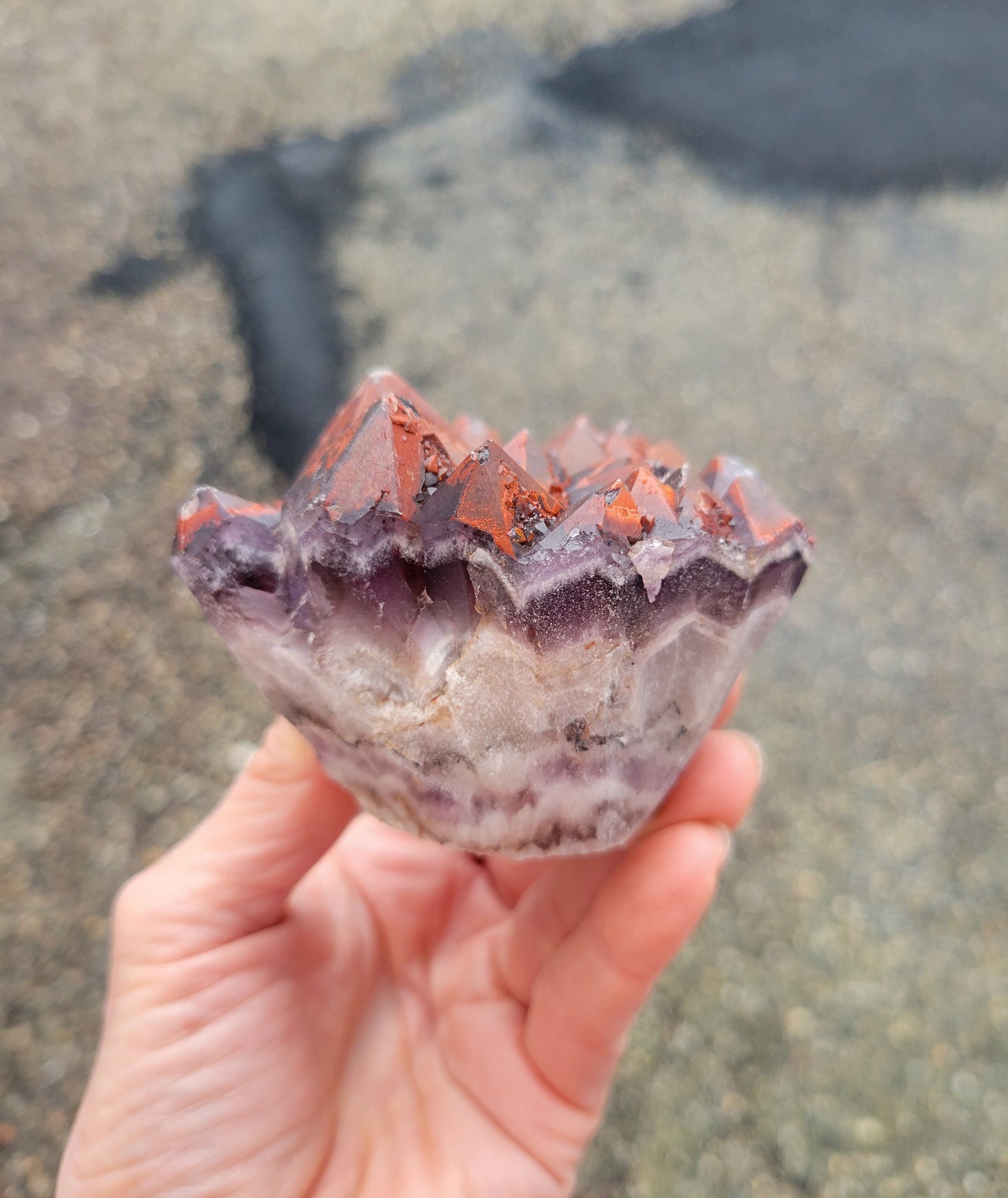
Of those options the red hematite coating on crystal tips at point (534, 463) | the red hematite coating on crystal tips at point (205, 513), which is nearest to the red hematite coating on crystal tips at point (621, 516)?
the red hematite coating on crystal tips at point (534, 463)

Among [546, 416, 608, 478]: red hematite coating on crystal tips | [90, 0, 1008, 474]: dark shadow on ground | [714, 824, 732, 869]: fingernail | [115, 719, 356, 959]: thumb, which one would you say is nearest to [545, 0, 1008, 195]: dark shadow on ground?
[90, 0, 1008, 474]: dark shadow on ground

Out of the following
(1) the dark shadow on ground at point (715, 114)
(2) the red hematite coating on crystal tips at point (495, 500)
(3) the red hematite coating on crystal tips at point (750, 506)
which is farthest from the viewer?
(1) the dark shadow on ground at point (715, 114)

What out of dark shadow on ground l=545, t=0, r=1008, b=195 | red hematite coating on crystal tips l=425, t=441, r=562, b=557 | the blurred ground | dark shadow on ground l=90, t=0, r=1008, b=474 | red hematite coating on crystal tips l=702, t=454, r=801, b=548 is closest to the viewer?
red hematite coating on crystal tips l=425, t=441, r=562, b=557

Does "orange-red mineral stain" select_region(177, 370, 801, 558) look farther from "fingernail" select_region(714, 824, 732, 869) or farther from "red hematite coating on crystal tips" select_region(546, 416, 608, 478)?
"fingernail" select_region(714, 824, 732, 869)

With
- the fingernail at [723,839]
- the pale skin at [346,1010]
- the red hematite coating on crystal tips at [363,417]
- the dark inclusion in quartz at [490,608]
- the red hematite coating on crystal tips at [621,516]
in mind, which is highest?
the red hematite coating on crystal tips at [363,417]

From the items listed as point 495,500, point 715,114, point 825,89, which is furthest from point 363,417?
point 825,89

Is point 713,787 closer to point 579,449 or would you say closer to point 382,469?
point 579,449

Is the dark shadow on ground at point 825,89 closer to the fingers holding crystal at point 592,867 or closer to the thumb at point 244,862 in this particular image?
Result: the fingers holding crystal at point 592,867
